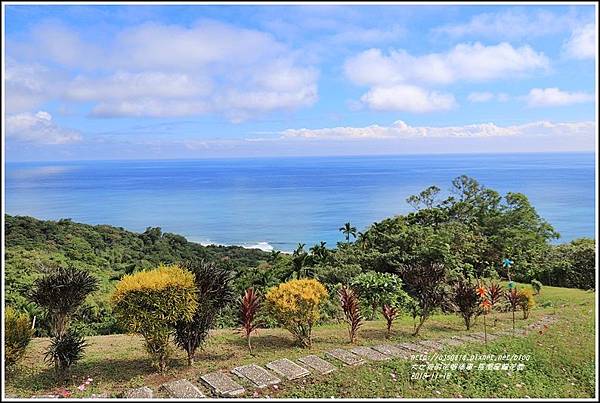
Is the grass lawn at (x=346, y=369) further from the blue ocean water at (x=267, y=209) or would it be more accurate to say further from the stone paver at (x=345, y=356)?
the blue ocean water at (x=267, y=209)

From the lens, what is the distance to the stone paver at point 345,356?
4.40 meters

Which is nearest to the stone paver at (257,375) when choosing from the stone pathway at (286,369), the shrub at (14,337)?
the stone pathway at (286,369)

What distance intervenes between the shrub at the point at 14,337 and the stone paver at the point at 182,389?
147cm

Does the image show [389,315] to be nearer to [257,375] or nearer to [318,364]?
[318,364]

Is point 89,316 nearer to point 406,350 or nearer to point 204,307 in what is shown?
point 204,307

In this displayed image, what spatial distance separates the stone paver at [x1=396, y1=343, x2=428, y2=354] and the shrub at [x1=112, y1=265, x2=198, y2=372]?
2.49 metres

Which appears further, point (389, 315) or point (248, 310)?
point (389, 315)

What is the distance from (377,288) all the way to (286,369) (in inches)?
102

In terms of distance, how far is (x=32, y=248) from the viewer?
45.4ft

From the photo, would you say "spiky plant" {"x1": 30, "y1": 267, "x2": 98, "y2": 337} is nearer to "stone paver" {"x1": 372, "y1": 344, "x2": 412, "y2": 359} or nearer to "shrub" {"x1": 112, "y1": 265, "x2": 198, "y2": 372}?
"shrub" {"x1": 112, "y1": 265, "x2": 198, "y2": 372}

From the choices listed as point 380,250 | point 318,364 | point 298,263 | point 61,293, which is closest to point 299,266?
point 298,263

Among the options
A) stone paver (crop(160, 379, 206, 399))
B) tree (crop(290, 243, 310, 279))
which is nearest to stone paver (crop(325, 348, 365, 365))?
stone paver (crop(160, 379, 206, 399))

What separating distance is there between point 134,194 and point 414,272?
196 feet

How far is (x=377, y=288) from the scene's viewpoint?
20.9ft
